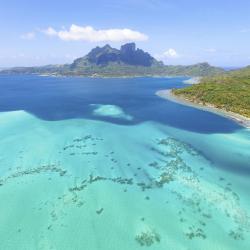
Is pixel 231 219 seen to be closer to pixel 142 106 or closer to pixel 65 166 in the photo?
pixel 65 166

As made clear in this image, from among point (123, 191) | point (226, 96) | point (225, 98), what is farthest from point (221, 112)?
point (123, 191)

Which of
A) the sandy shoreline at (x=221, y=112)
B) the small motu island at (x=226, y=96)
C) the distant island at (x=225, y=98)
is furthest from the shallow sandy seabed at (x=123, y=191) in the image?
the small motu island at (x=226, y=96)

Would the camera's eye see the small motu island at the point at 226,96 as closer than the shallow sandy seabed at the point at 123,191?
No

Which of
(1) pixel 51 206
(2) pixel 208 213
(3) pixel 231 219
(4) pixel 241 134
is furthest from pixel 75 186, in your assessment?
(4) pixel 241 134

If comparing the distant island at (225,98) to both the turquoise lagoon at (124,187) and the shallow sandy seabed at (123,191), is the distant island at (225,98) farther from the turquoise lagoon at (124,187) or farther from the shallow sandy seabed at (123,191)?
the shallow sandy seabed at (123,191)

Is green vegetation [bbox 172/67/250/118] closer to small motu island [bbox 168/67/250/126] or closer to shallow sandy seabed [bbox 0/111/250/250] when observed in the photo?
small motu island [bbox 168/67/250/126]

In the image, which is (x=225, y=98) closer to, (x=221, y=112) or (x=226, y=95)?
(x=226, y=95)

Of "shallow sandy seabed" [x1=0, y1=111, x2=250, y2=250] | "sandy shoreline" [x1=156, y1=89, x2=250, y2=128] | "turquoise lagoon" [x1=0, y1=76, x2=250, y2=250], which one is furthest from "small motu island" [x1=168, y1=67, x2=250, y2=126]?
"shallow sandy seabed" [x1=0, y1=111, x2=250, y2=250]
